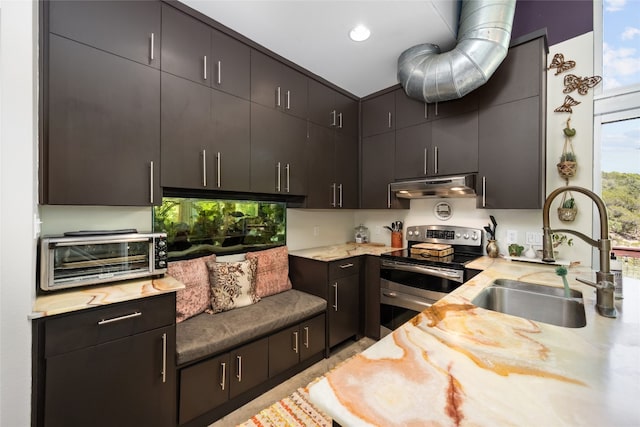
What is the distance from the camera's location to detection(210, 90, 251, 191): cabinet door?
196 centimetres

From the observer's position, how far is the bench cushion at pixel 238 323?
1607mm

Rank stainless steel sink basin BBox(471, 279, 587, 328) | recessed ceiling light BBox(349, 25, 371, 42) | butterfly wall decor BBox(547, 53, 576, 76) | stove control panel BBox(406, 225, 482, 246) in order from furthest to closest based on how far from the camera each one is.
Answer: stove control panel BBox(406, 225, 482, 246) < butterfly wall decor BBox(547, 53, 576, 76) < recessed ceiling light BBox(349, 25, 371, 42) < stainless steel sink basin BBox(471, 279, 587, 328)

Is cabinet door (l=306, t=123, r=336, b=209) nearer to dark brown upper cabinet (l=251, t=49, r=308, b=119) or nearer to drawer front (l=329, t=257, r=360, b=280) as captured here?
dark brown upper cabinet (l=251, t=49, r=308, b=119)

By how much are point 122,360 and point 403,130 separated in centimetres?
292

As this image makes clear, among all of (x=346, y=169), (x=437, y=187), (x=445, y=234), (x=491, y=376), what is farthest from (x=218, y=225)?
(x=445, y=234)

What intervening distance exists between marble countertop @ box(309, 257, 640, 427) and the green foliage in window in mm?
1799

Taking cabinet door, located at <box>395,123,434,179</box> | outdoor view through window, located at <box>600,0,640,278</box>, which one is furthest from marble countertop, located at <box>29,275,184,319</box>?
outdoor view through window, located at <box>600,0,640,278</box>

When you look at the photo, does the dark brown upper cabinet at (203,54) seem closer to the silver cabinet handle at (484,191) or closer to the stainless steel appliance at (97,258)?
the stainless steel appliance at (97,258)

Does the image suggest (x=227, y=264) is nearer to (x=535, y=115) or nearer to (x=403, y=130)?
(x=403, y=130)

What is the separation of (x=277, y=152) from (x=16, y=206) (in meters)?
1.61

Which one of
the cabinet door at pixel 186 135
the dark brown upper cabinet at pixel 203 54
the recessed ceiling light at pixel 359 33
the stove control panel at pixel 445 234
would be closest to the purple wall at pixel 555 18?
the recessed ceiling light at pixel 359 33

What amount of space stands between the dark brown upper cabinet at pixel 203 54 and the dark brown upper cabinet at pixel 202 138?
0.07 m

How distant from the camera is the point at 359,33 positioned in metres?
2.03

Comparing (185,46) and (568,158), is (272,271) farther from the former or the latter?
(568,158)
